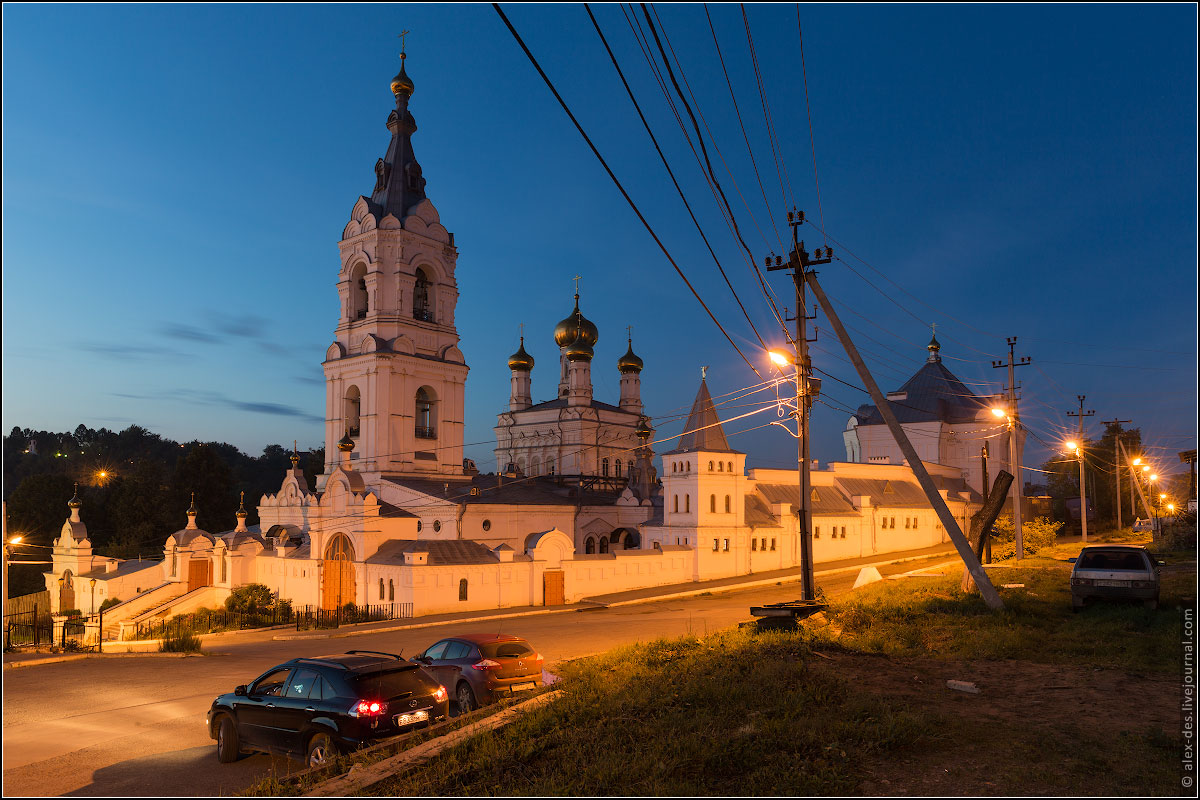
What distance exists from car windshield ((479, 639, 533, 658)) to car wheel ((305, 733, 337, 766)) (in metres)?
3.90

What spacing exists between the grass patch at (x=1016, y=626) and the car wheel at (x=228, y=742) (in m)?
10.1

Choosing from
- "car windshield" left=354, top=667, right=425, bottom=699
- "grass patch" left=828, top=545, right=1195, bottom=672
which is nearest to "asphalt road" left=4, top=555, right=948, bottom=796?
"car windshield" left=354, top=667, right=425, bottom=699

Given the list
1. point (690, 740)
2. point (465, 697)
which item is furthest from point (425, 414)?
point (690, 740)

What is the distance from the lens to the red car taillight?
959 centimetres

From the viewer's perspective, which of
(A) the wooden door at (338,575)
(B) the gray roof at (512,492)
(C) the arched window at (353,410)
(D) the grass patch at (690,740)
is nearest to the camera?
(D) the grass patch at (690,740)

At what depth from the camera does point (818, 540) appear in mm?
45375

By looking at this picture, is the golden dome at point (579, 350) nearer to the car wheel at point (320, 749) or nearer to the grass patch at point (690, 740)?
the grass patch at point (690, 740)

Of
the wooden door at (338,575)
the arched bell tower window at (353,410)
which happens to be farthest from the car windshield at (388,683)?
the arched bell tower window at (353,410)

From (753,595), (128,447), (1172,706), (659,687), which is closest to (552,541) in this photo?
(753,595)

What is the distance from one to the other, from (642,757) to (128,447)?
11304 centimetres

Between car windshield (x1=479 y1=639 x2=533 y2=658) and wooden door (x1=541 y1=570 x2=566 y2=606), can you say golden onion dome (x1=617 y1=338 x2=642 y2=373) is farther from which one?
car windshield (x1=479 y1=639 x2=533 y2=658)

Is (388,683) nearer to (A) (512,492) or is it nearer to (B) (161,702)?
(B) (161,702)

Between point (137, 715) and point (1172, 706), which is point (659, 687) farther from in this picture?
point (137, 715)

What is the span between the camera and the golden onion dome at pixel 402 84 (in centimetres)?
4562
